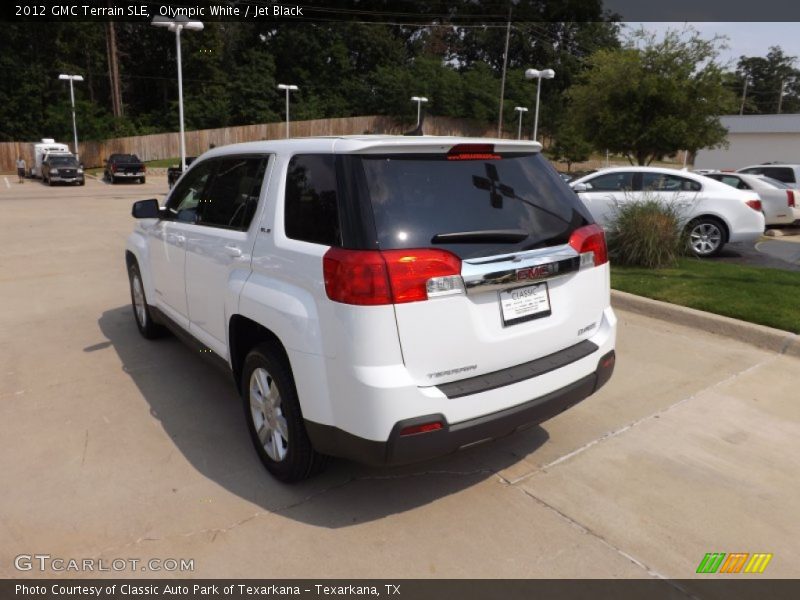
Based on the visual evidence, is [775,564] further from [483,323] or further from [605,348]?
[483,323]

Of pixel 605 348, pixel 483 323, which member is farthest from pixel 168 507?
pixel 605 348

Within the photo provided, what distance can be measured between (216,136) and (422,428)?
55.7m

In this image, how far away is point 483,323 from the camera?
113 inches

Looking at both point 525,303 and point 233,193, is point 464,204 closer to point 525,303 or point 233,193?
point 525,303

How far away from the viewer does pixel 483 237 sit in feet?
9.52

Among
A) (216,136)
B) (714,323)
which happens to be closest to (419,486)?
(714,323)

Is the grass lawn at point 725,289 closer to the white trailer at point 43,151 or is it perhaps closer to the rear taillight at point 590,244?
the rear taillight at point 590,244

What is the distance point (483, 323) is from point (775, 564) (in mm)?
→ 1697

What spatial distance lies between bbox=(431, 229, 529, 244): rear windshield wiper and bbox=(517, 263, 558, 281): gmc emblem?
158 mm

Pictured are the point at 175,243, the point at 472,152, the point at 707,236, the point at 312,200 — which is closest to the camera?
the point at 312,200

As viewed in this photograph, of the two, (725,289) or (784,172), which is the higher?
(784,172)

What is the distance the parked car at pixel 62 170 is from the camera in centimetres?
3177

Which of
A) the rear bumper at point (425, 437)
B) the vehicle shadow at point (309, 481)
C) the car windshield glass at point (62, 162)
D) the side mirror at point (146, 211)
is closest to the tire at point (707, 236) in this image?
the vehicle shadow at point (309, 481)
